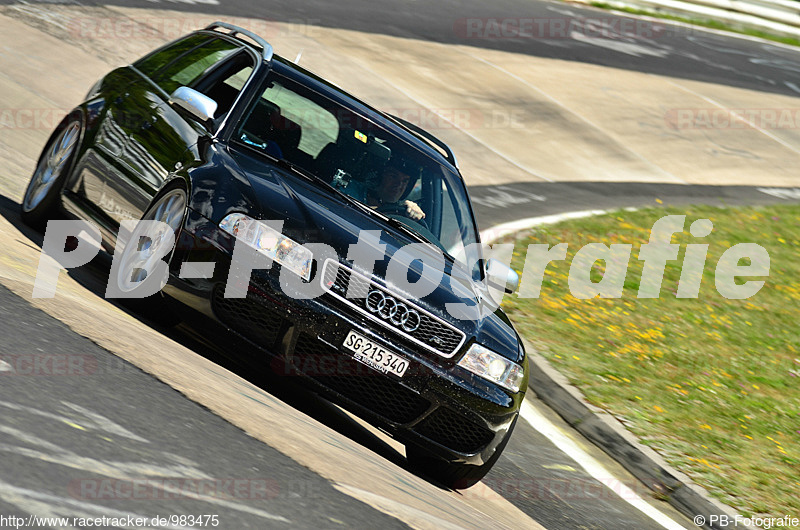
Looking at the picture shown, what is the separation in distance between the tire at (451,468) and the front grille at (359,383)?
0.36 meters

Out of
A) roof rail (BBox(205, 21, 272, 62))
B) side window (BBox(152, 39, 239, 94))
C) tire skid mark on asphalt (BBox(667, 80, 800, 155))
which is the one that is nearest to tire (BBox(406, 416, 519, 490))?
roof rail (BBox(205, 21, 272, 62))

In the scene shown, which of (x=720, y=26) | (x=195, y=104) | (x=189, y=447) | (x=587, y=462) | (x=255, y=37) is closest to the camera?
(x=189, y=447)

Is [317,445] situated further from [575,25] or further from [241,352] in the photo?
[575,25]

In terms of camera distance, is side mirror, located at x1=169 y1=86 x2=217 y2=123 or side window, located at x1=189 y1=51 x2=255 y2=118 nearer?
side mirror, located at x1=169 y1=86 x2=217 y2=123

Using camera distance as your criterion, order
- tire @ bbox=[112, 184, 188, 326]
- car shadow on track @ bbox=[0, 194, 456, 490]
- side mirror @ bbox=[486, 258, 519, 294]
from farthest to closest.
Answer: side mirror @ bbox=[486, 258, 519, 294] → car shadow on track @ bbox=[0, 194, 456, 490] → tire @ bbox=[112, 184, 188, 326]

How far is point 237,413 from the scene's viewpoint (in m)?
4.81

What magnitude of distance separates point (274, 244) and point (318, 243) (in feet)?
0.74

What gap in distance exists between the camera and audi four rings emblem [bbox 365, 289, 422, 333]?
5.41 m

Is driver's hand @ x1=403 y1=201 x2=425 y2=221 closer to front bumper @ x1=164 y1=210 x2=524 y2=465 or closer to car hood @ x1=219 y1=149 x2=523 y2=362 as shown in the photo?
car hood @ x1=219 y1=149 x2=523 y2=362

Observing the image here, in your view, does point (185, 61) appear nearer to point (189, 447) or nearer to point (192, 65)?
point (192, 65)

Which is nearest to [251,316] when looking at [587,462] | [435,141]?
[435,141]

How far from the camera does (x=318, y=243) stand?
5.47 metres

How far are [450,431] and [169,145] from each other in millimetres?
2517

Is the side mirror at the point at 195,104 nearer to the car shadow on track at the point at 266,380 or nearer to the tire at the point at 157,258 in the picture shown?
the tire at the point at 157,258
